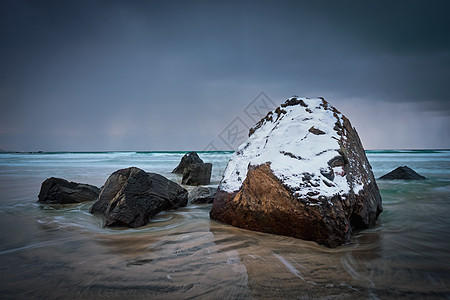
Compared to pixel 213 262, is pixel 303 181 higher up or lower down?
higher up

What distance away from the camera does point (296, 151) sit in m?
3.06

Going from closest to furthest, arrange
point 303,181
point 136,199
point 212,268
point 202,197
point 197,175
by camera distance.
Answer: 1. point 212,268
2. point 303,181
3. point 136,199
4. point 202,197
5. point 197,175

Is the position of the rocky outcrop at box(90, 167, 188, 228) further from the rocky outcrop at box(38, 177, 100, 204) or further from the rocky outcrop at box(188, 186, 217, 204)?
the rocky outcrop at box(38, 177, 100, 204)

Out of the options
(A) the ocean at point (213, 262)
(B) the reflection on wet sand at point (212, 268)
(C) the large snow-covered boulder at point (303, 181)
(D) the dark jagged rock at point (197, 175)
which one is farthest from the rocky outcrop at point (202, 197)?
(D) the dark jagged rock at point (197, 175)

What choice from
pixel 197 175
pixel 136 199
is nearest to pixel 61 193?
pixel 136 199

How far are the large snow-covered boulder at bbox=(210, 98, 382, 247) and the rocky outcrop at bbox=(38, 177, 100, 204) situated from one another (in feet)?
10.1

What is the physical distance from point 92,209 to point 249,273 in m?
3.23

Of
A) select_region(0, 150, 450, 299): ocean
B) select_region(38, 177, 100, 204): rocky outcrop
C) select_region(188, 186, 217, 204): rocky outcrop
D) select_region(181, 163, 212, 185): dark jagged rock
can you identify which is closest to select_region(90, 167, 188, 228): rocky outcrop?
select_region(0, 150, 450, 299): ocean

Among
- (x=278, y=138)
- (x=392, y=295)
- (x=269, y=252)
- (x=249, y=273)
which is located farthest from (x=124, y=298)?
Result: (x=278, y=138)

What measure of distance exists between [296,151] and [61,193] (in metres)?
4.49

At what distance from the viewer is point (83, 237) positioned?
9.30ft

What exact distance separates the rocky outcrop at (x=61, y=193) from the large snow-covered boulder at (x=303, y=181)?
3.07 m

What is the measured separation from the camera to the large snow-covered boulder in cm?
254

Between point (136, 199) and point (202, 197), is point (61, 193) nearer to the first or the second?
point (136, 199)
